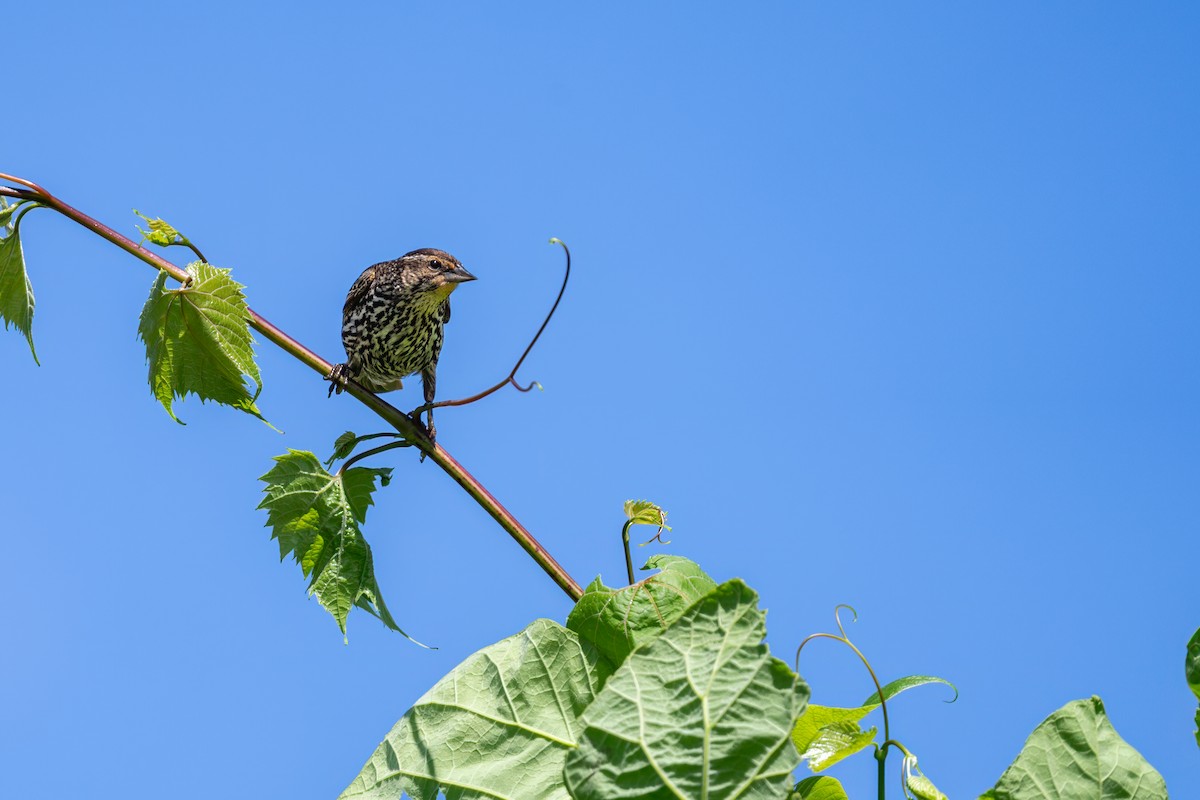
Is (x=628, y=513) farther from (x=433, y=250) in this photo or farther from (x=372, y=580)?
(x=433, y=250)

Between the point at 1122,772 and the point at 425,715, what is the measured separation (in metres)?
0.91

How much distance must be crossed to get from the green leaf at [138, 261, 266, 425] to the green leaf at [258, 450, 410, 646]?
0.57 feet

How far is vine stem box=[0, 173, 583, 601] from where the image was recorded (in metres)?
2.03

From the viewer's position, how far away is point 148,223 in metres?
2.61

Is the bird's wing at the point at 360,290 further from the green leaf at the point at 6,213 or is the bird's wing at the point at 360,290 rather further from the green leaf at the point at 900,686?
the green leaf at the point at 900,686

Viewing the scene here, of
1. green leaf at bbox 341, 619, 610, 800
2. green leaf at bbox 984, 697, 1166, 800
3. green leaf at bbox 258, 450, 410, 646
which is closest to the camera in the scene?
green leaf at bbox 984, 697, 1166, 800

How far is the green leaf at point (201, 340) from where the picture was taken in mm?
2596

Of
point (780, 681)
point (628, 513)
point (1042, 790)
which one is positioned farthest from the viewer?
point (628, 513)

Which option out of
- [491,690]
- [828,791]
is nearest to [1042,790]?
[828,791]

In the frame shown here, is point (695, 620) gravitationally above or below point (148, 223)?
below

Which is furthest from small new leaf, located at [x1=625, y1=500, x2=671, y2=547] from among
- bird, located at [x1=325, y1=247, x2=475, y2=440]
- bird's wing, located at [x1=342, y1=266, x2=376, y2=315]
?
bird's wing, located at [x1=342, y1=266, x2=376, y2=315]

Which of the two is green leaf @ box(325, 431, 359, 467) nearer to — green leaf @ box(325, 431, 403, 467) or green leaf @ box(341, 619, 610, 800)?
A: green leaf @ box(325, 431, 403, 467)

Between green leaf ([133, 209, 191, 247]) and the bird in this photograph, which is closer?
green leaf ([133, 209, 191, 247])

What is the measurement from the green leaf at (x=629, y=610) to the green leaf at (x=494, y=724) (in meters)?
0.07
